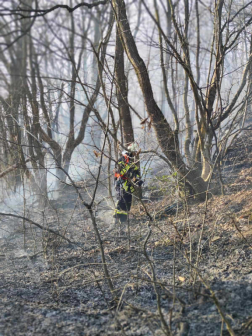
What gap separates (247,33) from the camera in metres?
7.07

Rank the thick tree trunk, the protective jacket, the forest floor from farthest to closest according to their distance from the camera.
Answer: the thick tree trunk, the protective jacket, the forest floor

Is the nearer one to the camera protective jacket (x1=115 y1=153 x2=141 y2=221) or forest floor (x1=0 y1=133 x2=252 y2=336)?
forest floor (x1=0 y1=133 x2=252 y2=336)

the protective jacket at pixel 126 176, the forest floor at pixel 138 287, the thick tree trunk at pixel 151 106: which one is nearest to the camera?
the forest floor at pixel 138 287

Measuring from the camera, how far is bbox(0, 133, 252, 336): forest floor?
2959mm

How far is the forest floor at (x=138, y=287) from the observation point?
116 inches

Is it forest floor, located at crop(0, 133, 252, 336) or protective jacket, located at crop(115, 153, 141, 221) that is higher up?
protective jacket, located at crop(115, 153, 141, 221)

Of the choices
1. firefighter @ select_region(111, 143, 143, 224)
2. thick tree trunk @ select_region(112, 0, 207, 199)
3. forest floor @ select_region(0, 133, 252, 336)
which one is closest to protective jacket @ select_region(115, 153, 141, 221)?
firefighter @ select_region(111, 143, 143, 224)

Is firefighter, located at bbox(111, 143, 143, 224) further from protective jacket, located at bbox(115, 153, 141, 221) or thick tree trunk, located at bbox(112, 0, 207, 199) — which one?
thick tree trunk, located at bbox(112, 0, 207, 199)

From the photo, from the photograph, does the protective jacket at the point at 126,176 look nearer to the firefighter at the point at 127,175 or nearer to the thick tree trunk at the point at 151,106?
the firefighter at the point at 127,175

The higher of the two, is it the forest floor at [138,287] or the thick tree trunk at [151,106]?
the thick tree trunk at [151,106]

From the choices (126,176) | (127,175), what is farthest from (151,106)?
(126,176)

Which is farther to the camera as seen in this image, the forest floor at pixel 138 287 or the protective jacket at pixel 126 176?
the protective jacket at pixel 126 176

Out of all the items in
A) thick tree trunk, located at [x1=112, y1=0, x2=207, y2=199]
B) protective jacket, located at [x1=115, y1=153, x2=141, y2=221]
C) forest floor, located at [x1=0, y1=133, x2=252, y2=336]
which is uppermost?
thick tree trunk, located at [x1=112, y1=0, x2=207, y2=199]

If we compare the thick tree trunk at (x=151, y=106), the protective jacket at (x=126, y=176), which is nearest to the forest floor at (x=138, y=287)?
the protective jacket at (x=126, y=176)
